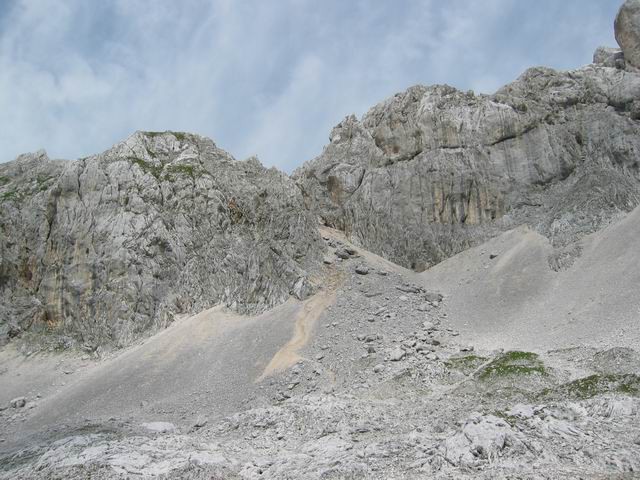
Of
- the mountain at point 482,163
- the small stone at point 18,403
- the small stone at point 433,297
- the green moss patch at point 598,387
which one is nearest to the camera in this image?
the green moss patch at point 598,387

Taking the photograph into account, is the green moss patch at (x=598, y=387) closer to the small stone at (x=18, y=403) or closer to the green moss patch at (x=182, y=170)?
the small stone at (x=18, y=403)

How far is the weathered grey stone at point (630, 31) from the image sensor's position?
6328 cm

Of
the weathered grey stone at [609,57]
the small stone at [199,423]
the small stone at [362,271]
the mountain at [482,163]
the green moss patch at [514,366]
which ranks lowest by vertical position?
the green moss patch at [514,366]

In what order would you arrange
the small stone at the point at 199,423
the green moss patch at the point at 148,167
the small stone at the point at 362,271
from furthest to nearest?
the green moss patch at the point at 148,167, the small stone at the point at 362,271, the small stone at the point at 199,423

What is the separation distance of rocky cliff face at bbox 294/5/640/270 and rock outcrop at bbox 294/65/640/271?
0.41 ft

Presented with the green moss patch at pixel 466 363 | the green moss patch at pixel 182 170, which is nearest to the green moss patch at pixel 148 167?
the green moss patch at pixel 182 170

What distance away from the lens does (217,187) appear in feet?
206

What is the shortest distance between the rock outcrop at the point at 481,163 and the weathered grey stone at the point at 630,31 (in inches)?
115

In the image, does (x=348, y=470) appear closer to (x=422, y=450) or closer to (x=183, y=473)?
(x=422, y=450)

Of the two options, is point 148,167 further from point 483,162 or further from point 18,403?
point 483,162

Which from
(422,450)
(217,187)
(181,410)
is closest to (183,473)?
(422,450)

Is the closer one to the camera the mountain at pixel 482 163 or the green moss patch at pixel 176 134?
the mountain at pixel 482 163

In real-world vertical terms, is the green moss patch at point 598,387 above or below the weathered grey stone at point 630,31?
below

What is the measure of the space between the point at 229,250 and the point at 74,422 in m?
25.1
